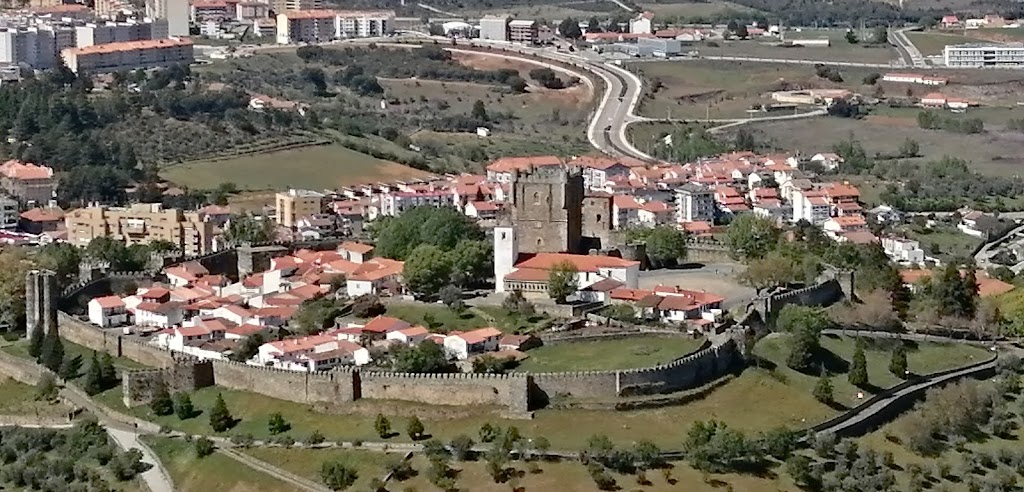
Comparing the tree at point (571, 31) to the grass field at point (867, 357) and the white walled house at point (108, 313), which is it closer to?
the grass field at point (867, 357)

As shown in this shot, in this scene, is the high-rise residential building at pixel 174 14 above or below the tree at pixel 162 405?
above

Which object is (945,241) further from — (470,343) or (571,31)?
(571,31)

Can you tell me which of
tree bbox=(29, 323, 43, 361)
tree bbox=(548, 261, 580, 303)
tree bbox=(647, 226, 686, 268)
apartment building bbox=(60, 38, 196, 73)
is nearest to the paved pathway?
tree bbox=(29, 323, 43, 361)

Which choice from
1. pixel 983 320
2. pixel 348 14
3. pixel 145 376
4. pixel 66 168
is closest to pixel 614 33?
pixel 348 14

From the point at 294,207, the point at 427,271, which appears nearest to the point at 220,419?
the point at 427,271

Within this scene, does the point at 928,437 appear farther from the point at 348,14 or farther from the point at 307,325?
the point at 348,14

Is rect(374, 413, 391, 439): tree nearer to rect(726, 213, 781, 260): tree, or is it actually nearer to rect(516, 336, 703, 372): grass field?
rect(516, 336, 703, 372): grass field

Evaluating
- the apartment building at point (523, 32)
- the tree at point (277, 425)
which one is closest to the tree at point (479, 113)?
the apartment building at point (523, 32)
